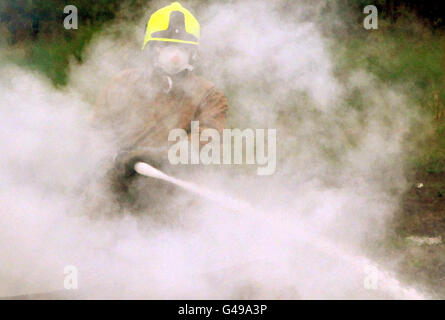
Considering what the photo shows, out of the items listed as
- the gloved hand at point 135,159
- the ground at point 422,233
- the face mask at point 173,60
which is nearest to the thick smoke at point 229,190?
the ground at point 422,233

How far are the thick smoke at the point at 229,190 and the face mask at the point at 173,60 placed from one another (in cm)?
66


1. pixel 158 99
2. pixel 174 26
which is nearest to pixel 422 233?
pixel 158 99

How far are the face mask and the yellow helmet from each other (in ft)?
0.22

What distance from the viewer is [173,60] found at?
3.67m

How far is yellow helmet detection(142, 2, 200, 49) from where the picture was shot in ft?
11.8

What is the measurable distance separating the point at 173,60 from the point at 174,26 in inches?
8.8

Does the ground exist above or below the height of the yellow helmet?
below

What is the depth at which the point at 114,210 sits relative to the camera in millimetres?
3904

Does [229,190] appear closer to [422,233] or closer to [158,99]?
[158,99]

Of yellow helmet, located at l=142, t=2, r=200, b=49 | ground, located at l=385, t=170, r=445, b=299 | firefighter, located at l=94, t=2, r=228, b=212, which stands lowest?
ground, located at l=385, t=170, r=445, b=299

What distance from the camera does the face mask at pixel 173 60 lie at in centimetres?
365

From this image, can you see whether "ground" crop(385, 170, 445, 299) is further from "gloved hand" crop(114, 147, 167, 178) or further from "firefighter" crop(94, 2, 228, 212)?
"gloved hand" crop(114, 147, 167, 178)

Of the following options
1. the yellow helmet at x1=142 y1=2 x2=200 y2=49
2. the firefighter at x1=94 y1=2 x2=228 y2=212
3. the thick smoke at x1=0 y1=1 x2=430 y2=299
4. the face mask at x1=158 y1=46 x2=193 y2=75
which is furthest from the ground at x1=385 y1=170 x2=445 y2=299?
the yellow helmet at x1=142 y1=2 x2=200 y2=49
